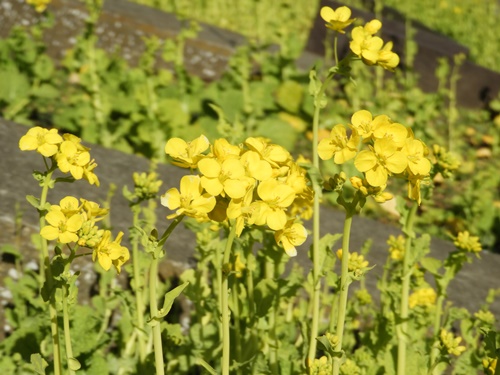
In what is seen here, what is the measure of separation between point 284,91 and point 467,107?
1.82 m

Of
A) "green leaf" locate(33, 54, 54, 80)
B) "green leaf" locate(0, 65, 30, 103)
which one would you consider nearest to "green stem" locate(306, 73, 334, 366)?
"green leaf" locate(0, 65, 30, 103)

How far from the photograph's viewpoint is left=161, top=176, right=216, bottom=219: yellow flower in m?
1.22

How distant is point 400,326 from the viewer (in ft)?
6.09

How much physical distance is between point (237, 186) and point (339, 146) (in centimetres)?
31

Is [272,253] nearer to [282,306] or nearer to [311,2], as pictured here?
[282,306]

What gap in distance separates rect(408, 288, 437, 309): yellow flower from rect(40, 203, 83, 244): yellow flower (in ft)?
4.18

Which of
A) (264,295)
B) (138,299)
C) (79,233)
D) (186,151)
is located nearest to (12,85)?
(138,299)

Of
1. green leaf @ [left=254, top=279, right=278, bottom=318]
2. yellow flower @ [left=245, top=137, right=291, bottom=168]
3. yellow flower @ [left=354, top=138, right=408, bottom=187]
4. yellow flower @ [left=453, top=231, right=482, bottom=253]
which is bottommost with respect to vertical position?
green leaf @ [left=254, top=279, right=278, bottom=318]

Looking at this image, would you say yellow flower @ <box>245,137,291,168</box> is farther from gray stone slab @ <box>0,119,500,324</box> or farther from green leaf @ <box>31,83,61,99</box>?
green leaf @ <box>31,83,61,99</box>

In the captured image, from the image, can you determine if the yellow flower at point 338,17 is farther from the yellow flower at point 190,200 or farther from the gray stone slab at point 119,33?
the gray stone slab at point 119,33

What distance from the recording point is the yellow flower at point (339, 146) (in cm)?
136

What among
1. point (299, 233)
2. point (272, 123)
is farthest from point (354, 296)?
point (272, 123)

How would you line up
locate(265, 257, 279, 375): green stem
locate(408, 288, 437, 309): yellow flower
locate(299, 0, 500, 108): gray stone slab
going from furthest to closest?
locate(299, 0, 500, 108): gray stone slab < locate(408, 288, 437, 309): yellow flower < locate(265, 257, 279, 375): green stem

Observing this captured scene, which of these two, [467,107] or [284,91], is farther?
[467,107]
